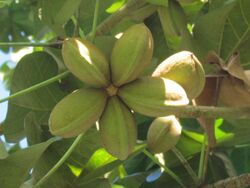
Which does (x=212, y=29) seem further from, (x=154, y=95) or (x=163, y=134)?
(x=154, y=95)

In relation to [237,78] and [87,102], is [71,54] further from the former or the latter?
[237,78]

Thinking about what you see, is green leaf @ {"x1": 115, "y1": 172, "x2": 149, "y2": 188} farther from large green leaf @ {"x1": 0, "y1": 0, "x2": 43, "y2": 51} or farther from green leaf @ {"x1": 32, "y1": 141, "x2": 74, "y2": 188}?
large green leaf @ {"x1": 0, "y1": 0, "x2": 43, "y2": 51}

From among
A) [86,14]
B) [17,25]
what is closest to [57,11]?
[86,14]

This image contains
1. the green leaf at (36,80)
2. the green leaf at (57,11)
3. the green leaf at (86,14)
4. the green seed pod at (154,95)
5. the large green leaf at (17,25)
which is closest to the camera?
the green seed pod at (154,95)

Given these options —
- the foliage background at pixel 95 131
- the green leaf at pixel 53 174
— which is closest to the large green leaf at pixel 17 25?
the foliage background at pixel 95 131

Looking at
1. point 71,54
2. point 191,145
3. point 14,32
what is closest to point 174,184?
point 191,145

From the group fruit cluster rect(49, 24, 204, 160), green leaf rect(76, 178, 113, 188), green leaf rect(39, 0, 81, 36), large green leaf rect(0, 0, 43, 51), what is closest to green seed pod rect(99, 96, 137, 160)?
fruit cluster rect(49, 24, 204, 160)

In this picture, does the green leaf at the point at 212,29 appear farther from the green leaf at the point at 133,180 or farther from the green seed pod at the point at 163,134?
the green leaf at the point at 133,180
